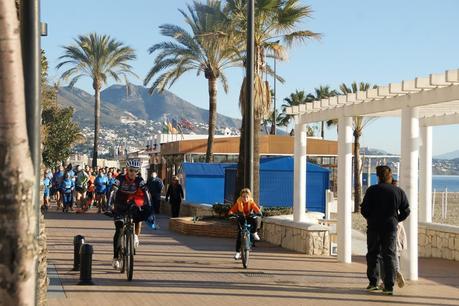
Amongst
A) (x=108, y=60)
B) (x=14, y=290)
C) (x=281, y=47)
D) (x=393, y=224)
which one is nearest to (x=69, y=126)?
(x=108, y=60)

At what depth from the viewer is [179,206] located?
29672 millimetres

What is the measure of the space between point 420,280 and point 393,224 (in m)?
2.28

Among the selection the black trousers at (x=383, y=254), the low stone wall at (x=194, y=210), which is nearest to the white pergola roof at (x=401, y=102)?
the black trousers at (x=383, y=254)

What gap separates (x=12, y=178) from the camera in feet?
15.1

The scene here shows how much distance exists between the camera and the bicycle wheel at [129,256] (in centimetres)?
1244

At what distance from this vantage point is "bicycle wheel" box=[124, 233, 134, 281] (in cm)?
1244

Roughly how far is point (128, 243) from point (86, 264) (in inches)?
33.4

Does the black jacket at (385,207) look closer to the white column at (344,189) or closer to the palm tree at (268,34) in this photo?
the white column at (344,189)

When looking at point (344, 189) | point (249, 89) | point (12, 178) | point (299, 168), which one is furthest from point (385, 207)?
point (12, 178)

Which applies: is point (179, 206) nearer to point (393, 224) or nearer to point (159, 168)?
point (159, 168)

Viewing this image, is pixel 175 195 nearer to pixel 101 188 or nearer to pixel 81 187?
pixel 101 188

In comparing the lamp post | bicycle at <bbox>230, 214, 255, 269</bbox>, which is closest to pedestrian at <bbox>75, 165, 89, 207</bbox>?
the lamp post

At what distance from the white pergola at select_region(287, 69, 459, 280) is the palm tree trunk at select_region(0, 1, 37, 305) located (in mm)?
8539

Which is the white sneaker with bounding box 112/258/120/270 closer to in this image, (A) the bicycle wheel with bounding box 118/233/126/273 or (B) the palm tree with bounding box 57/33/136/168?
(A) the bicycle wheel with bounding box 118/233/126/273
